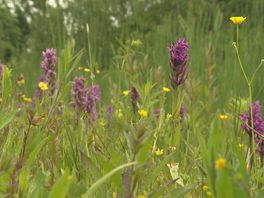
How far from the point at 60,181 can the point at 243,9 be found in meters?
9.21

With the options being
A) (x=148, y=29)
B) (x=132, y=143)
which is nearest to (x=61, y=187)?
(x=132, y=143)

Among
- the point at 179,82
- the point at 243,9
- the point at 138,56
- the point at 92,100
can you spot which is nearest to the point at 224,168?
the point at 179,82

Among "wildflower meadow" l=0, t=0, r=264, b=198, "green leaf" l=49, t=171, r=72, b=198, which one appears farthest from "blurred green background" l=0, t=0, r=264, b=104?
"green leaf" l=49, t=171, r=72, b=198

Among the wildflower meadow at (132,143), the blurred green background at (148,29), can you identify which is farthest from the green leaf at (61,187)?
the blurred green background at (148,29)

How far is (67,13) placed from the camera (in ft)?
31.8

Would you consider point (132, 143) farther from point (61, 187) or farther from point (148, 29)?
point (148, 29)

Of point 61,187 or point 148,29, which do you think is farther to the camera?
point 148,29

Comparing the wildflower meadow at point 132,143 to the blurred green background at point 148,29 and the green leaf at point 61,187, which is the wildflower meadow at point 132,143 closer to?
the green leaf at point 61,187

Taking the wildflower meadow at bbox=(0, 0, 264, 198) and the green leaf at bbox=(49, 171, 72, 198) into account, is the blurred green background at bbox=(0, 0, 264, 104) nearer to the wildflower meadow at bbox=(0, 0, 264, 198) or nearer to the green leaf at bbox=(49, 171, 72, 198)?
the wildflower meadow at bbox=(0, 0, 264, 198)

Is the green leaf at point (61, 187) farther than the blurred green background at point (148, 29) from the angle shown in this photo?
No

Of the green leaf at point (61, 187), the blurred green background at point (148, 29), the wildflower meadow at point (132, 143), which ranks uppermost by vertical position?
the green leaf at point (61, 187)

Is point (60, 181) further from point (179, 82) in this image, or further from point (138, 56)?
point (138, 56)

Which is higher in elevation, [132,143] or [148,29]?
[132,143]

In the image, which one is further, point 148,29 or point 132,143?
point 148,29
